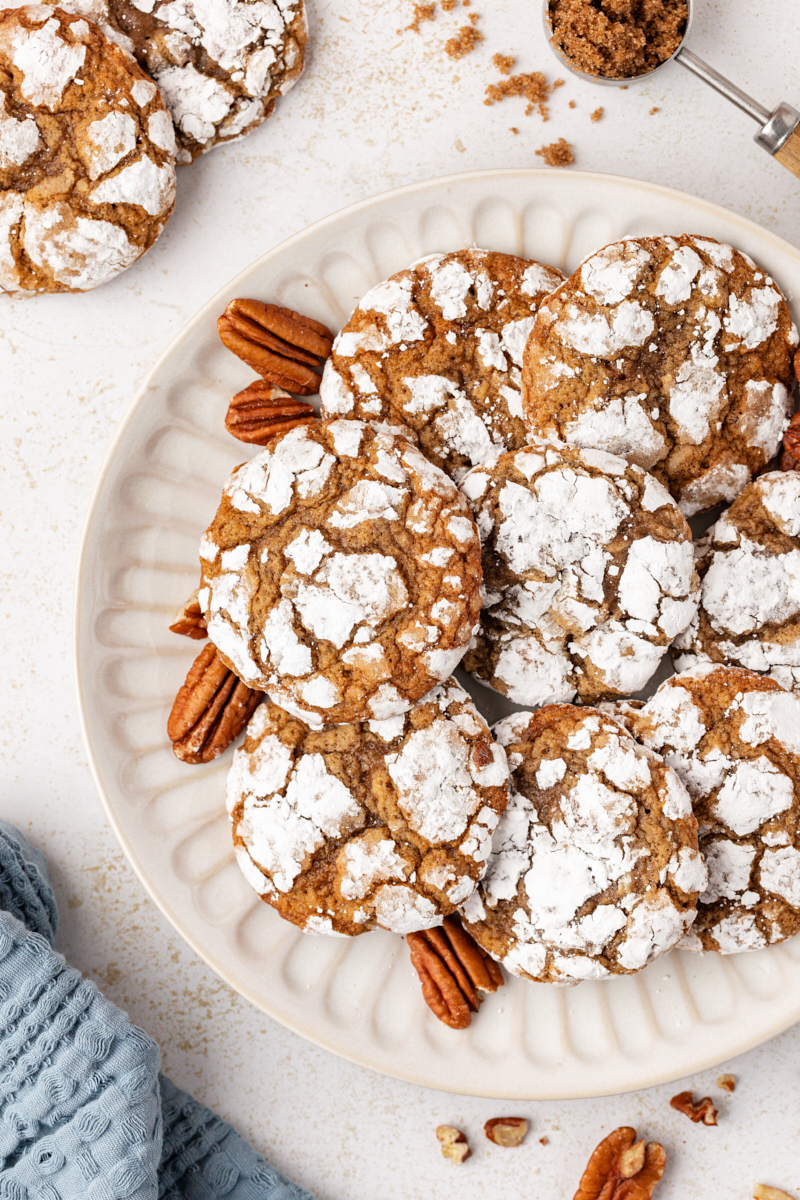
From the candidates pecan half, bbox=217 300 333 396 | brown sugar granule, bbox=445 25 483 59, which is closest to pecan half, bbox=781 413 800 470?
pecan half, bbox=217 300 333 396

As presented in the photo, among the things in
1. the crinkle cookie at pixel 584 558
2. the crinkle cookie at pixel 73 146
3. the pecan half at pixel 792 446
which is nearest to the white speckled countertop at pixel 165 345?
the crinkle cookie at pixel 73 146

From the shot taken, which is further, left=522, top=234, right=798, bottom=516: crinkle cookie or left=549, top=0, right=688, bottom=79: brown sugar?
left=549, top=0, right=688, bottom=79: brown sugar

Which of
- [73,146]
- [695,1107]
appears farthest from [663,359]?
[695,1107]

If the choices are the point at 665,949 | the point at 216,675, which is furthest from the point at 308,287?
the point at 665,949

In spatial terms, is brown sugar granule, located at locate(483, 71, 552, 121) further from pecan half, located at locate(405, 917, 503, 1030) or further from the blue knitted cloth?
the blue knitted cloth

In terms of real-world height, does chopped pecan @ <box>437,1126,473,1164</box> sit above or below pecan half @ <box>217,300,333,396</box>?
below

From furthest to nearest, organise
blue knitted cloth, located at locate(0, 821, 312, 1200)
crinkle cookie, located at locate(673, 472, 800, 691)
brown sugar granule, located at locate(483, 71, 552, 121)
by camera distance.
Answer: brown sugar granule, located at locate(483, 71, 552, 121) → blue knitted cloth, located at locate(0, 821, 312, 1200) → crinkle cookie, located at locate(673, 472, 800, 691)
